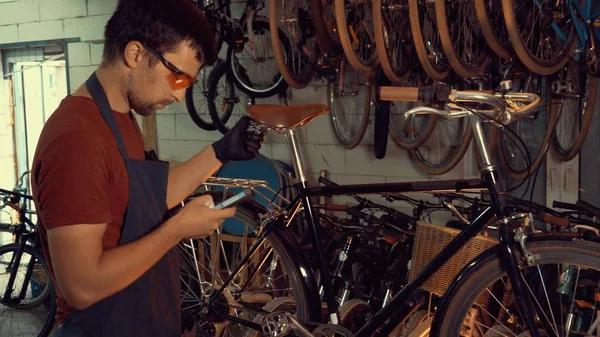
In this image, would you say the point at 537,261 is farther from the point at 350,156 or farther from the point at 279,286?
the point at 350,156

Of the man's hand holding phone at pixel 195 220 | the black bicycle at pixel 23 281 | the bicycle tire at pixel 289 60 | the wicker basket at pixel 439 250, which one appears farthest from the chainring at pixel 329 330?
the black bicycle at pixel 23 281

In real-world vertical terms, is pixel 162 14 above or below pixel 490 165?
above

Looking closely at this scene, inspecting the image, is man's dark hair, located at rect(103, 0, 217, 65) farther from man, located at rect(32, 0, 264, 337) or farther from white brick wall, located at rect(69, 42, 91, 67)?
white brick wall, located at rect(69, 42, 91, 67)

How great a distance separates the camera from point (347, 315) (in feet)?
10.6

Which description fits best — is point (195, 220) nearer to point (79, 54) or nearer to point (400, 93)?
point (400, 93)

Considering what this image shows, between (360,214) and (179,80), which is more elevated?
(179,80)

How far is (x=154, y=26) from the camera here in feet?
5.72

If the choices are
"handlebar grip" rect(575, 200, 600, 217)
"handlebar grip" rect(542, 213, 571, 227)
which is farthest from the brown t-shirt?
"handlebar grip" rect(575, 200, 600, 217)

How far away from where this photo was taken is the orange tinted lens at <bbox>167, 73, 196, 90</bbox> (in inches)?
70.5

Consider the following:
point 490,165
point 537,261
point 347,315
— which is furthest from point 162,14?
point 347,315

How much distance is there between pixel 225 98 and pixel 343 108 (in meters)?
0.86

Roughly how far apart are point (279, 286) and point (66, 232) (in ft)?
6.49

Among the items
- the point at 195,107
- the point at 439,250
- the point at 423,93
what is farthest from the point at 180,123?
the point at 423,93

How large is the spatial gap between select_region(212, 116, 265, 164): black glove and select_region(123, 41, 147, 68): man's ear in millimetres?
622
